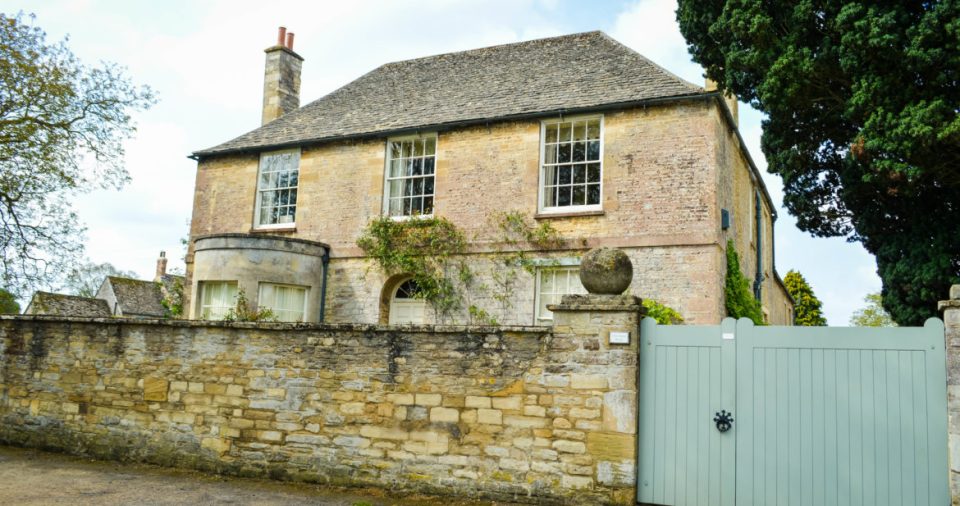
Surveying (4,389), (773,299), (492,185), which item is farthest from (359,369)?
(773,299)

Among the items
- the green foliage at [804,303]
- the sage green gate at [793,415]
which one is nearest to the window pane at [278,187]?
the sage green gate at [793,415]

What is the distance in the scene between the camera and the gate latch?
636cm

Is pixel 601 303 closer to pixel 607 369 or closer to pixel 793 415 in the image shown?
pixel 607 369

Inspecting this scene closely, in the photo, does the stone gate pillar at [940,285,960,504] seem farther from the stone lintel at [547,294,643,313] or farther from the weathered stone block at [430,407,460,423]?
the weathered stone block at [430,407,460,423]

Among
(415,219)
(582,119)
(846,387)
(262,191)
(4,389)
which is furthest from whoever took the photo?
(262,191)

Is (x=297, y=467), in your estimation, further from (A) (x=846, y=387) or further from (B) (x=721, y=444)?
(A) (x=846, y=387)

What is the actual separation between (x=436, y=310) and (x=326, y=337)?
Answer: 6166mm

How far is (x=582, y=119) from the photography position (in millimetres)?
13289

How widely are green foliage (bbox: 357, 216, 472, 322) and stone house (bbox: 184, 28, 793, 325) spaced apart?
0.28 meters

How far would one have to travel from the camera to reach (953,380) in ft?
18.4

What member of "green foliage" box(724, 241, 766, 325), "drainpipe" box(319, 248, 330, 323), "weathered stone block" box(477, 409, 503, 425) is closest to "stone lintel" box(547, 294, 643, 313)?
"weathered stone block" box(477, 409, 503, 425)

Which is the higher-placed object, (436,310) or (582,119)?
(582,119)

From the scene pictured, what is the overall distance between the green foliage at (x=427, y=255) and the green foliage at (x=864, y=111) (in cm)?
563

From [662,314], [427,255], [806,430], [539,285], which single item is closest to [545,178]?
[539,285]
